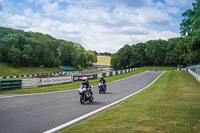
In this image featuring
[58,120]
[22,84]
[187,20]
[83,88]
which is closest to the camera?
[58,120]

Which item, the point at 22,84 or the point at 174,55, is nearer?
the point at 22,84

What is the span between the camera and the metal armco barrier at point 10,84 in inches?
930

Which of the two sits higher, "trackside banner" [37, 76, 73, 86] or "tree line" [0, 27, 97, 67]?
"tree line" [0, 27, 97, 67]

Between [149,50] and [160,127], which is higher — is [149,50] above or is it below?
above

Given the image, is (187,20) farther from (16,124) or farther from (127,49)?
(127,49)

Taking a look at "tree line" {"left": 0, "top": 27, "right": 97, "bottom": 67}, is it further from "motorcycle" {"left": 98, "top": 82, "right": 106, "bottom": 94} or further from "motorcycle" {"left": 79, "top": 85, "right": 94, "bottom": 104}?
"motorcycle" {"left": 79, "top": 85, "right": 94, "bottom": 104}

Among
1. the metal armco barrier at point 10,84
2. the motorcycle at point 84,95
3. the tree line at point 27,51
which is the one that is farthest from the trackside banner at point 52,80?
the tree line at point 27,51

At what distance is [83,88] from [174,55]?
110 m

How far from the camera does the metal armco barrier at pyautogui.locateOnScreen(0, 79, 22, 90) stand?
23609 millimetres

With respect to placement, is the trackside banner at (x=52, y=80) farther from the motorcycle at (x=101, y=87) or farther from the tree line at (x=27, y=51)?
the tree line at (x=27, y=51)

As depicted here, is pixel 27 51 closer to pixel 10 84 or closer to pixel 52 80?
pixel 52 80

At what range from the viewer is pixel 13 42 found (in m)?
86.2

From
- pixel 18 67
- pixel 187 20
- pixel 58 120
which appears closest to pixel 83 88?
pixel 58 120

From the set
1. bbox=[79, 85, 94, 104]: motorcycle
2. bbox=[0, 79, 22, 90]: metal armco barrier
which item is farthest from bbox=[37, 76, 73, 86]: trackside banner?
bbox=[79, 85, 94, 104]: motorcycle
